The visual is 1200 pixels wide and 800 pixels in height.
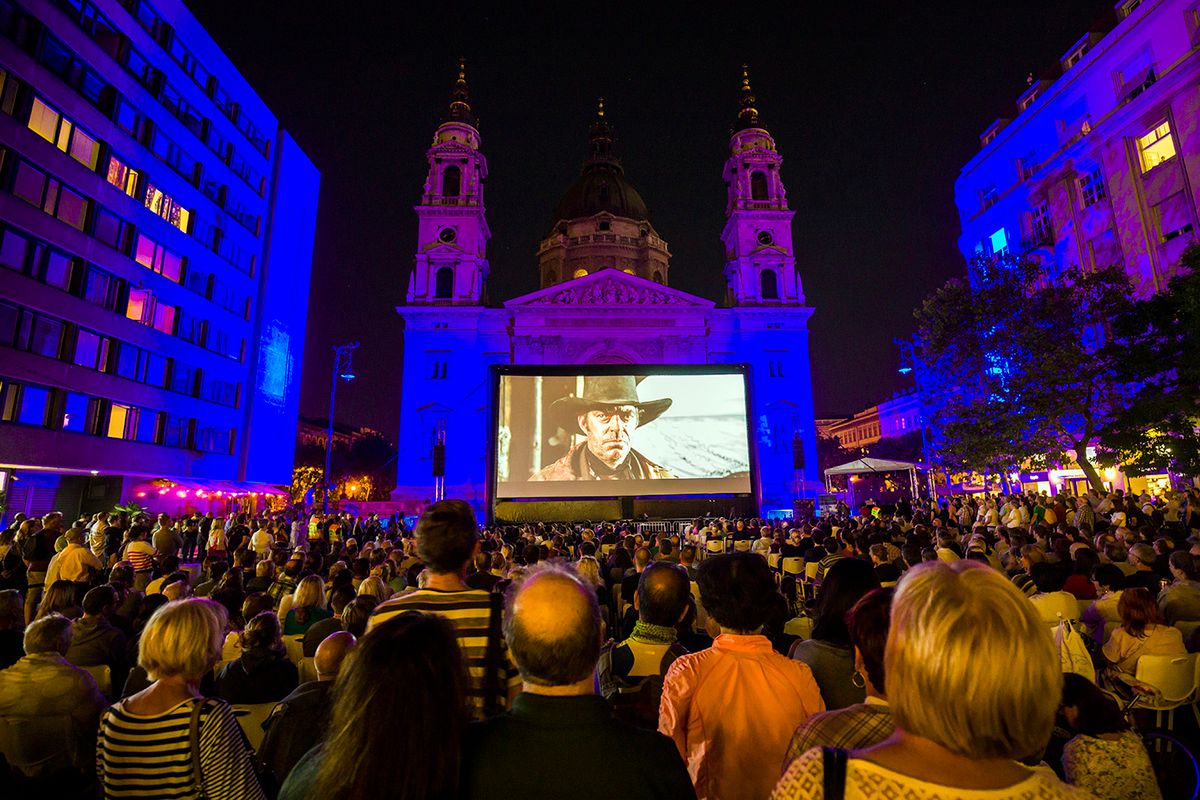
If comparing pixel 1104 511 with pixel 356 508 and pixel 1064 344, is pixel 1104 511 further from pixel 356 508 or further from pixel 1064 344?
pixel 356 508

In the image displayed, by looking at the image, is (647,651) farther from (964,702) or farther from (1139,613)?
(1139,613)

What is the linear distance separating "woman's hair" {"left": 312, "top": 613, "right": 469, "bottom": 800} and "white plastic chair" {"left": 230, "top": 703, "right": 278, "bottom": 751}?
2.55 meters

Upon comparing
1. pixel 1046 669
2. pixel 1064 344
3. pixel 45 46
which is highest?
pixel 45 46

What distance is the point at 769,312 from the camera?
140ft

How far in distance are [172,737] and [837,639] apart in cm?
286

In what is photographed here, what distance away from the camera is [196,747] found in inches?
93.0

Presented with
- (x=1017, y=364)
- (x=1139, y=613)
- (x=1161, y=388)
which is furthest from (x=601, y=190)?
(x=1139, y=613)

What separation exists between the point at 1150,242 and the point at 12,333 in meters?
42.7

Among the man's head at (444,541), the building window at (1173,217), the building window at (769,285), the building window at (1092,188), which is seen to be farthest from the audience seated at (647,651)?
the building window at (769,285)

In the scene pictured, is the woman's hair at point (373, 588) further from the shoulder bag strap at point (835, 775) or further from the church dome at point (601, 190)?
the church dome at point (601, 190)

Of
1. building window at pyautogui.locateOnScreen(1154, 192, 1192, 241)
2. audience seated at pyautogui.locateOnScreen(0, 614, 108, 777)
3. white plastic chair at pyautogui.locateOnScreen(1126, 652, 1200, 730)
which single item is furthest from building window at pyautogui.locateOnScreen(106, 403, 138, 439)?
building window at pyautogui.locateOnScreen(1154, 192, 1192, 241)

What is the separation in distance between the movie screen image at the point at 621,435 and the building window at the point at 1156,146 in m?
A: 18.9

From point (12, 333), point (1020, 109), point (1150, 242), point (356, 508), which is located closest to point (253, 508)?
point (356, 508)

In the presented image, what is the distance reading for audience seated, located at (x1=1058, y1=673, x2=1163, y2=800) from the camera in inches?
104
